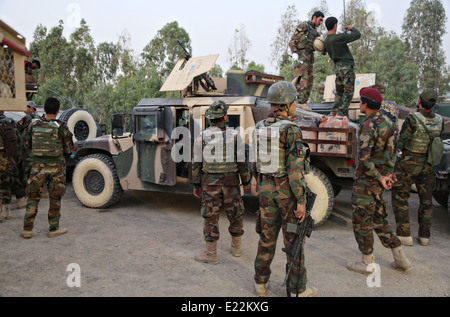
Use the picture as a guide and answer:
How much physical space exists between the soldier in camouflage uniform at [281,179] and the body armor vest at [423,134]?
6.94ft

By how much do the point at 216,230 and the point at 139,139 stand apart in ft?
8.29

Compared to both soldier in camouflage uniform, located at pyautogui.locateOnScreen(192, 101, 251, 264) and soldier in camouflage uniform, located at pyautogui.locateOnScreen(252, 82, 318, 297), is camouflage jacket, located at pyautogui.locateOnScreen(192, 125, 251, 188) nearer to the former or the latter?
soldier in camouflage uniform, located at pyautogui.locateOnScreen(192, 101, 251, 264)

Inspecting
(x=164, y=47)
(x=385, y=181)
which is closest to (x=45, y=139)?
(x=385, y=181)

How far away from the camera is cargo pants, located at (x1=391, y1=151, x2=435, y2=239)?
4742mm

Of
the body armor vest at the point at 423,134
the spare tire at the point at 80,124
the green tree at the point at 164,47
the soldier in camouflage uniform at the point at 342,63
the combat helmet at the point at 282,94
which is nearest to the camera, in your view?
the combat helmet at the point at 282,94

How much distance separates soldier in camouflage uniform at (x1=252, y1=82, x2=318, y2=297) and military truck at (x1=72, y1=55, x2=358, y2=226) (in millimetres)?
2000

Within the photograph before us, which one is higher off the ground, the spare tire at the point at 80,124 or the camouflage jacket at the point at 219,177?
the spare tire at the point at 80,124

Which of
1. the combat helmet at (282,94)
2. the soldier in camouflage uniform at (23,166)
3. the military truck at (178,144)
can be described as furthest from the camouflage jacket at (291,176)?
the soldier in camouflage uniform at (23,166)

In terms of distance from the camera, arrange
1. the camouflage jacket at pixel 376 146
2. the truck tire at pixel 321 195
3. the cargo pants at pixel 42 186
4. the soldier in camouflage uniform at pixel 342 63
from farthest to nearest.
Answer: the soldier in camouflage uniform at pixel 342 63, the truck tire at pixel 321 195, the cargo pants at pixel 42 186, the camouflage jacket at pixel 376 146

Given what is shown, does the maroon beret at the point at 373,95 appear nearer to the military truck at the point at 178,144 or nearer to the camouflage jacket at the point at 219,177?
the military truck at the point at 178,144

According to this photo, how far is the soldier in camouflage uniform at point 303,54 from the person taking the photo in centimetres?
642

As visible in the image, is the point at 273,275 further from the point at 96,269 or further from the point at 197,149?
the point at 96,269

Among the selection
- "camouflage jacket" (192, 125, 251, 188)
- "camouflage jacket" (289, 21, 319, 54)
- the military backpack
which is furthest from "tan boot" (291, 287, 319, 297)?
the military backpack

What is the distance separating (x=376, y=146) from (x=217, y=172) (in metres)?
1.60
